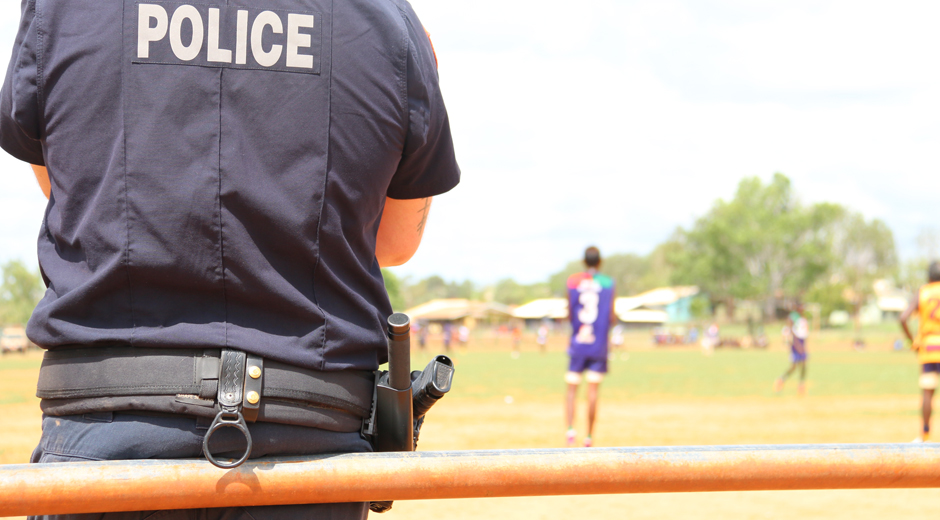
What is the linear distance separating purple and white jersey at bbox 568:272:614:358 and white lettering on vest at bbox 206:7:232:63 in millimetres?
8225

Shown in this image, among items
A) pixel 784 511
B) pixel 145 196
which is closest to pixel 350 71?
pixel 145 196

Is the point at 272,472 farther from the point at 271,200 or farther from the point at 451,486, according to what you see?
the point at 271,200

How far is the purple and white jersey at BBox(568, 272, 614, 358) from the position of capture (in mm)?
9586

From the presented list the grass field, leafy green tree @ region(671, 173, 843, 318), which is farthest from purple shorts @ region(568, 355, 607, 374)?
leafy green tree @ region(671, 173, 843, 318)

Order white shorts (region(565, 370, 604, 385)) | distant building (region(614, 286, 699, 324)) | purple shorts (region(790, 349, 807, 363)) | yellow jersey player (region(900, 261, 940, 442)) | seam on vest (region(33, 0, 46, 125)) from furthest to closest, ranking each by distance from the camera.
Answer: distant building (region(614, 286, 699, 324)) < purple shorts (region(790, 349, 807, 363)) < white shorts (region(565, 370, 604, 385)) < yellow jersey player (region(900, 261, 940, 442)) < seam on vest (region(33, 0, 46, 125))

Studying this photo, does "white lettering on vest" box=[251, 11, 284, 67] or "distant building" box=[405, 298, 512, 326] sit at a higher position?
"white lettering on vest" box=[251, 11, 284, 67]

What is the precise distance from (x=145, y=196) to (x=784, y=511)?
6.15 metres

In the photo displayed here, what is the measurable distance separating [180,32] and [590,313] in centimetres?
843

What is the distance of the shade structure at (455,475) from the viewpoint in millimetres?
1361

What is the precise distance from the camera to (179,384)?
56.4 inches

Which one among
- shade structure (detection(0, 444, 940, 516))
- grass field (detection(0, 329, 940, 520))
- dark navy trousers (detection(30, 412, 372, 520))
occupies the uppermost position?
dark navy trousers (detection(30, 412, 372, 520))

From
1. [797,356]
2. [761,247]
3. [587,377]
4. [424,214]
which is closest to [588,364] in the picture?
[587,377]

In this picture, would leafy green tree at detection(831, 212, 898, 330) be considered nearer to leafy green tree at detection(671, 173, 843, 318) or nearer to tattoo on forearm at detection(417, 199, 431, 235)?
leafy green tree at detection(671, 173, 843, 318)

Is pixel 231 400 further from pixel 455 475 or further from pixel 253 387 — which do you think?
pixel 455 475
